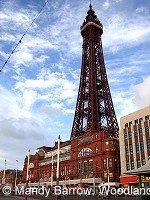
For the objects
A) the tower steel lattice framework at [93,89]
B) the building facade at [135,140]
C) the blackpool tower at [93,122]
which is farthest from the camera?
the tower steel lattice framework at [93,89]

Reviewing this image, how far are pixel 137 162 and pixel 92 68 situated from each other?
199ft

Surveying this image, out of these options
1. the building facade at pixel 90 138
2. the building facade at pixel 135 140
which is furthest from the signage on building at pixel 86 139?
the building facade at pixel 135 140

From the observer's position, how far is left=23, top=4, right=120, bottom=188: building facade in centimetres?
8231

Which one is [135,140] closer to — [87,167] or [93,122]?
[87,167]

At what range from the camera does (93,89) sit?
11500 cm

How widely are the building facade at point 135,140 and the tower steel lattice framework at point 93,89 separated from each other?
2592 cm

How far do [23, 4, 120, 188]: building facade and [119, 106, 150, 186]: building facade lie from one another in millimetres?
6532

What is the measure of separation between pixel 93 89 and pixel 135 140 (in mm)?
48586

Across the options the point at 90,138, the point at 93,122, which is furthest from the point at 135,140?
the point at 93,122

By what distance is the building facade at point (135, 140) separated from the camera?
66000mm

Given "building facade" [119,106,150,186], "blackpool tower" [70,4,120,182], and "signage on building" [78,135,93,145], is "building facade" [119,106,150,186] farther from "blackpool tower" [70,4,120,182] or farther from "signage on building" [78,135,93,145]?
"signage on building" [78,135,93,145]

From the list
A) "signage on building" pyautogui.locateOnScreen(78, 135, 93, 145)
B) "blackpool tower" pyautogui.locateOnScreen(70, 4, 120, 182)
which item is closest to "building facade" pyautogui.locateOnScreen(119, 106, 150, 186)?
"blackpool tower" pyautogui.locateOnScreen(70, 4, 120, 182)

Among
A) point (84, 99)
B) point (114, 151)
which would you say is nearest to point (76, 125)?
point (84, 99)

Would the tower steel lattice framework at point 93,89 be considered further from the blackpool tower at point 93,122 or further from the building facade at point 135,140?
the building facade at point 135,140
